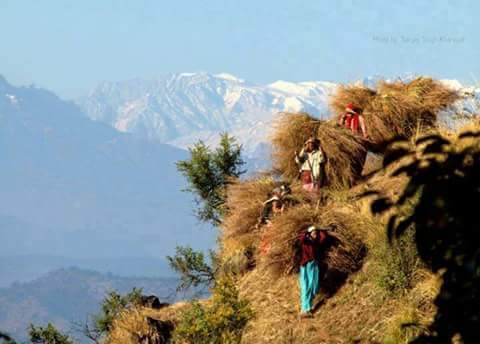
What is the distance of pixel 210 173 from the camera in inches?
1332

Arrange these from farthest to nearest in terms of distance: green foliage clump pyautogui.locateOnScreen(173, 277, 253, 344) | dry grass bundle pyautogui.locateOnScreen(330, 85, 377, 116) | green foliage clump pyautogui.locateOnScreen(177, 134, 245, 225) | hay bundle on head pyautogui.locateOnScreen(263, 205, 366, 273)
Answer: green foliage clump pyautogui.locateOnScreen(177, 134, 245, 225) → dry grass bundle pyautogui.locateOnScreen(330, 85, 377, 116) → hay bundle on head pyautogui.locateOnScreen(263, 205, 366, 273) → green foliage clump pyautogui.locateOnScreen(173, 277, 253, 344)

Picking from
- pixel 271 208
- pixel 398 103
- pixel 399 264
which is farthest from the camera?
pixel 398 103

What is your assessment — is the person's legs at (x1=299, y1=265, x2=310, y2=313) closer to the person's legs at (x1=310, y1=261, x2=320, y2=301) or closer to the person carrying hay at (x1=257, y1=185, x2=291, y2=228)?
the person's legs at (x1=310, y1=261, x2=320, y2=301)

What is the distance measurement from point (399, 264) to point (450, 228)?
11829mm

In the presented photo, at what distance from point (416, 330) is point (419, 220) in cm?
948

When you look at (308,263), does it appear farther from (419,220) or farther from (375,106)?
(419,220)

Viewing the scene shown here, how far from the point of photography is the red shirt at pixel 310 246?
18.1 metres

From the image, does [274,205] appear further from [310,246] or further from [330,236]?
[310,246]

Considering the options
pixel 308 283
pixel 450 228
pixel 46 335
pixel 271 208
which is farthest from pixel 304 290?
pixel 46 335

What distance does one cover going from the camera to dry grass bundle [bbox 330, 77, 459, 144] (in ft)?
76.5

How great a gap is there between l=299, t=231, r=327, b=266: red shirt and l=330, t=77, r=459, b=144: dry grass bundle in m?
5.49

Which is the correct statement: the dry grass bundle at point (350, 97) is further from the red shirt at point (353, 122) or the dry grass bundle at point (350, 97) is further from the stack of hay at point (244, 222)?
the stack of hay at point (244, 222)

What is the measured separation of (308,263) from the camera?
18125 millimetres

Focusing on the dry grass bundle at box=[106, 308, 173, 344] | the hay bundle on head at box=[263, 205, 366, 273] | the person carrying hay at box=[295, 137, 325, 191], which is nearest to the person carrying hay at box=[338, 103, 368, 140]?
the person carrying hay at box=[295, 137, 325, 191]
